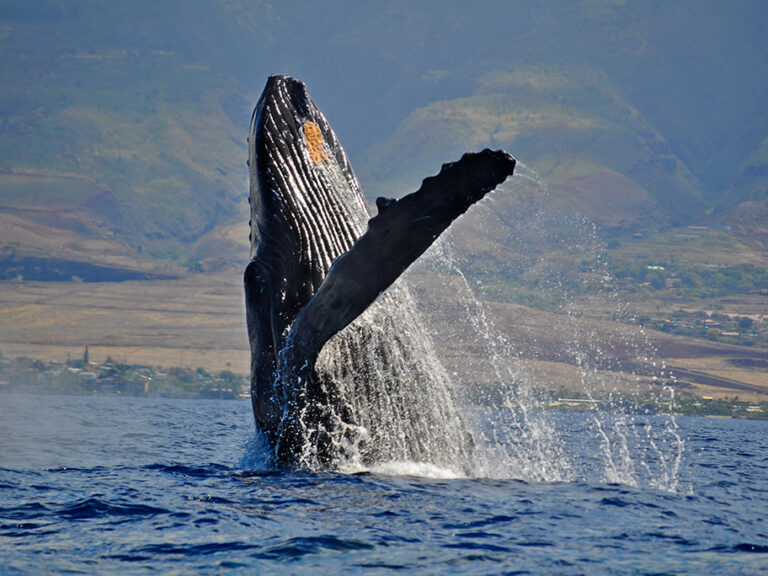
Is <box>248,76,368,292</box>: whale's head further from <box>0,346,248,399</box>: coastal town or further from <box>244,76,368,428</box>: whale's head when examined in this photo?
<box>0,346,248,399</box>: coastal town

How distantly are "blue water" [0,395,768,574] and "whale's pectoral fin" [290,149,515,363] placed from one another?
59.0 inches

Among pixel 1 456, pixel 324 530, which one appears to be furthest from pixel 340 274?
pixel 1 456

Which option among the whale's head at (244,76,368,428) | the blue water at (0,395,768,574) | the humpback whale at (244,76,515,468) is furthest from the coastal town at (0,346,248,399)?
the whale's head at (244,76,368,428)

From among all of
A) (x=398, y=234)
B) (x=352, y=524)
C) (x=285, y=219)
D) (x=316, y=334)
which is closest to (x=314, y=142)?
(x=285, y=219)

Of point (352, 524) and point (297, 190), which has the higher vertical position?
point (297, 190)

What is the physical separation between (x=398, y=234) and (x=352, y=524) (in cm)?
211

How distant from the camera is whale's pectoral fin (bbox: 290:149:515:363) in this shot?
6176 mm

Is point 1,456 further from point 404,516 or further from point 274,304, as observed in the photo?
point 404,516

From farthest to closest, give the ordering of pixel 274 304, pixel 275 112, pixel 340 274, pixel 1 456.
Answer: pixel 1 456
pixel 275 112
pixel 274 304
pixel 340 274

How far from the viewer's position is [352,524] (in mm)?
6617

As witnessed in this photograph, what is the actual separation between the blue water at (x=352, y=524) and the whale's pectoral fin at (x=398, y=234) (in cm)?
150

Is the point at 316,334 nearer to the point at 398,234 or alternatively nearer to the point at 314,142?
the point at 398,234

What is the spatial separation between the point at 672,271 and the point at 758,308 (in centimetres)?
1861

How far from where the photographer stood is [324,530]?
6449mm
